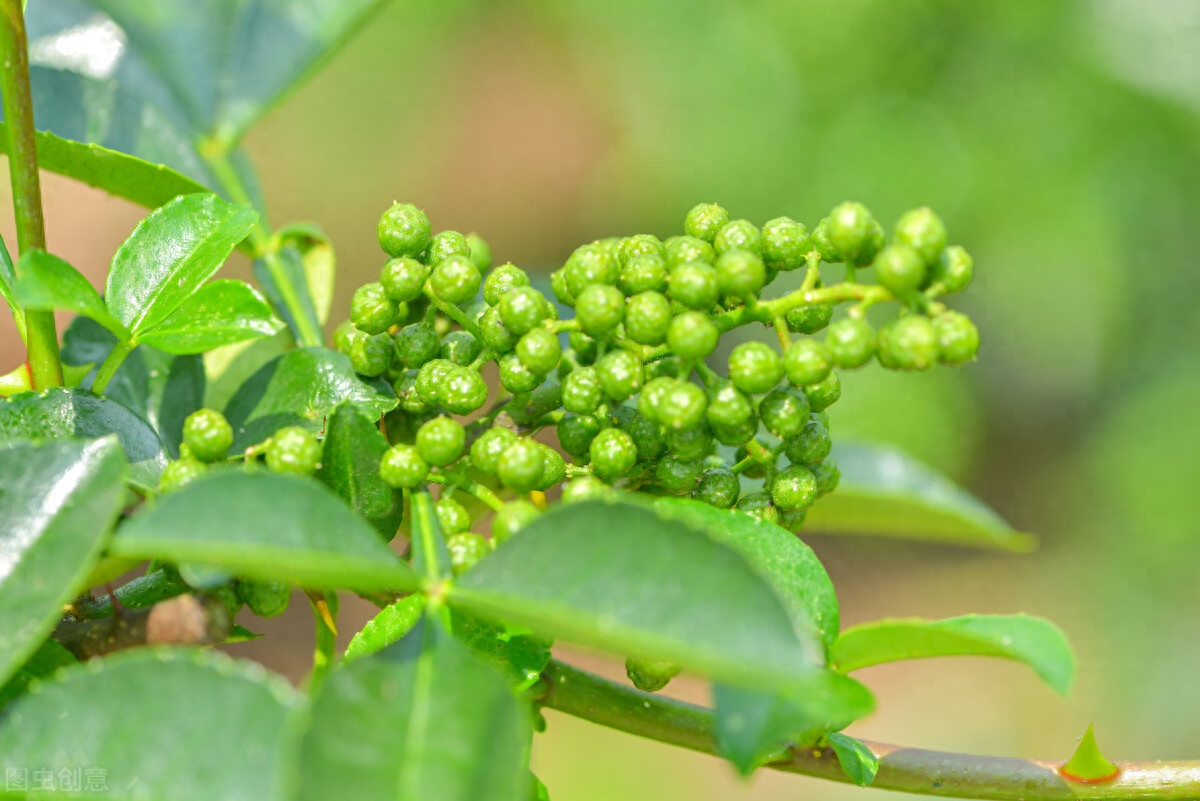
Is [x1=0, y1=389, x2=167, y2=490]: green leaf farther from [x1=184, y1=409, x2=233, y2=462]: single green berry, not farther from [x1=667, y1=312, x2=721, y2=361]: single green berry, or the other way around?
[x1=667, y1=312, x2=721, y2=361]: single green berry

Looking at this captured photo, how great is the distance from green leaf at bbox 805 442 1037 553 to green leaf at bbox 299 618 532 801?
3.91 ft

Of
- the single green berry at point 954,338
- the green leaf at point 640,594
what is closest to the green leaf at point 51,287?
the green leaf at point 640,594

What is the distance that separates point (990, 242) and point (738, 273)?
184 inches

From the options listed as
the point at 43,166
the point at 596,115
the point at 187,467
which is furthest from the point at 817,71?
the point at 187,467

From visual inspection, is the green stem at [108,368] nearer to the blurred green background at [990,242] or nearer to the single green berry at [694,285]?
the single green berry at [694,285]

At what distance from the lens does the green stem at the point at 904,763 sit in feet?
3.77

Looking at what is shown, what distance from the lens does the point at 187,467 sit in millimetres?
923

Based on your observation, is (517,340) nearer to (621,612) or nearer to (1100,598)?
(621,612)

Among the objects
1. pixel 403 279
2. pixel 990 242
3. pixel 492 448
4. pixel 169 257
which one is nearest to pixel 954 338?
pixel 492 448

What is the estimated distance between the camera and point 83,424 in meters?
0.99

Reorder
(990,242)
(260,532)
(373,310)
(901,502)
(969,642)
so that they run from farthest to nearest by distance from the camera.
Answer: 1. (990,242)
2. (901,502)
3. (373,310)
4. (969,642)
5. (260,532)

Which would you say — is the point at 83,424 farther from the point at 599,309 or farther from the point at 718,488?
the point at 718,488

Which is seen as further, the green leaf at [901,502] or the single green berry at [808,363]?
the green leaf at [901,502]

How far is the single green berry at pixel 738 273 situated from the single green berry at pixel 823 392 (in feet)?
0.38
